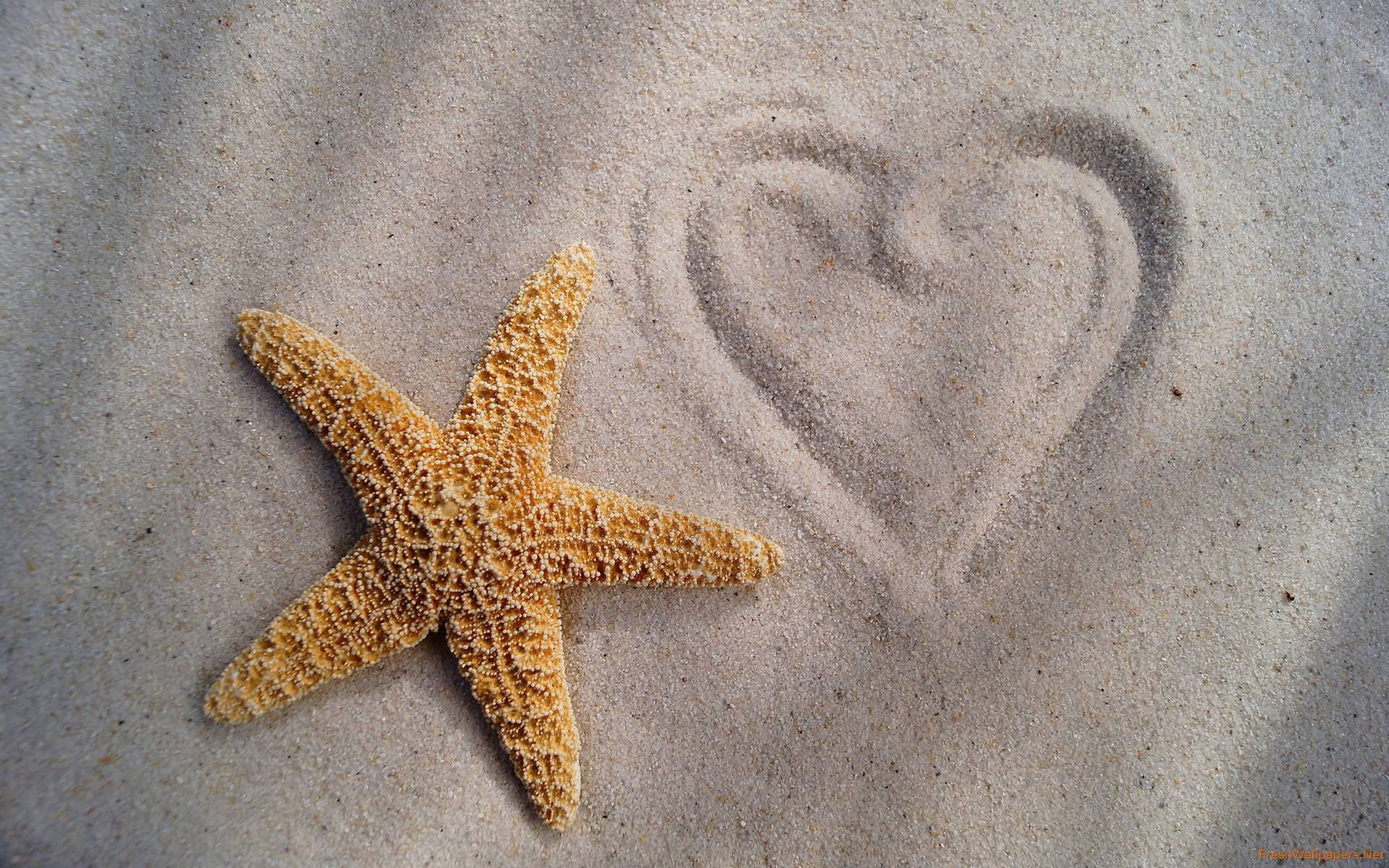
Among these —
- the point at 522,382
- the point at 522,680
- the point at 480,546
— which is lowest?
the point at 522,680

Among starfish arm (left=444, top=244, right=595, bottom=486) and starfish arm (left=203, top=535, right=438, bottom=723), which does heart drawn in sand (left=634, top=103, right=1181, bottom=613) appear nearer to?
starfish arm (left=444, top=244, right=595, bottom=486)

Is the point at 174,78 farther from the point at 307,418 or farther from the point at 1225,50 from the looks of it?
the point at 1225,50

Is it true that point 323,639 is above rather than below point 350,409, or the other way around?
below

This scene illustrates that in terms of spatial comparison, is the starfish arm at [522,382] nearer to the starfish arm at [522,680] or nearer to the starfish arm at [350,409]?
the starfish arm at [350,409]

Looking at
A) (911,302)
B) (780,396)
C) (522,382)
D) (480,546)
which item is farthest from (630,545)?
(911,302)

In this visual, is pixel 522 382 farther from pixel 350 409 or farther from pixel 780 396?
pixel 780 396

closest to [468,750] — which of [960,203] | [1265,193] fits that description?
[960,203]

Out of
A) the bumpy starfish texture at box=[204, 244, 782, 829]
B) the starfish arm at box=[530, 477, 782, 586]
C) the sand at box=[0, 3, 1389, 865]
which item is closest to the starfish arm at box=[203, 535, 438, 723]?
the bumpy starfish texture at box=[204, 244, 782, 829]
